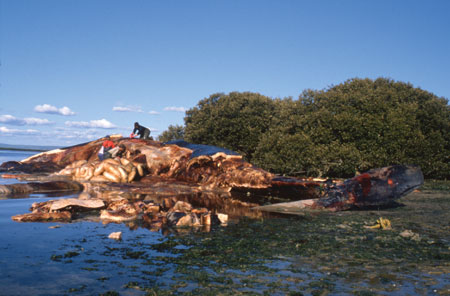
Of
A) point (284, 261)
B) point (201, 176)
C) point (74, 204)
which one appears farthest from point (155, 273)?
point (201, 176)

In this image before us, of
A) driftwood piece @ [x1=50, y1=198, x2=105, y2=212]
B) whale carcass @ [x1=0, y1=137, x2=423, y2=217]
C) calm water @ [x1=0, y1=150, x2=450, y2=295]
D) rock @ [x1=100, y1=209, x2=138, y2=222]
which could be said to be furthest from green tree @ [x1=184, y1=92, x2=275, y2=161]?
calm water @ [x1=0, y1=150, x2=450, y2=295]

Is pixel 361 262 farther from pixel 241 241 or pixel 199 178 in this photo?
pixel 199 178

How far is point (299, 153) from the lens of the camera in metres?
23.7

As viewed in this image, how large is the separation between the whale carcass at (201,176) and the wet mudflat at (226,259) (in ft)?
6.72

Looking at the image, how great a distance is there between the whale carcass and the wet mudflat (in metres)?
2.05

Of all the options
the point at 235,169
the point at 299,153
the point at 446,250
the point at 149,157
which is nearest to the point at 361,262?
the point at 446,250

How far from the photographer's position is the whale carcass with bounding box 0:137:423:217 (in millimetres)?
8391

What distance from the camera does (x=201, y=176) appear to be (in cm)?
1323

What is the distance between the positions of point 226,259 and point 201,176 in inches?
361

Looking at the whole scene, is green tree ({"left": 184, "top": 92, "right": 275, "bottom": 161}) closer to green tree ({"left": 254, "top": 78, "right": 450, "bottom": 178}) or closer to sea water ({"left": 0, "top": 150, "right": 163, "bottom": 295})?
green tree ({"left": 254, "top": 78, "right": 450, "bottom": 178})

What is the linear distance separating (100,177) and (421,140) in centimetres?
1968

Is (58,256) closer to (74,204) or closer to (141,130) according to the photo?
(74,204)

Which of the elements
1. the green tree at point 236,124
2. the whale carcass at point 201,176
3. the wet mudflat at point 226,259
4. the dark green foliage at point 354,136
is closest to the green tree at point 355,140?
the dark green foliage at point 354,136

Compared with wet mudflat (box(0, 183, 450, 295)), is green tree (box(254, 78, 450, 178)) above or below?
above
